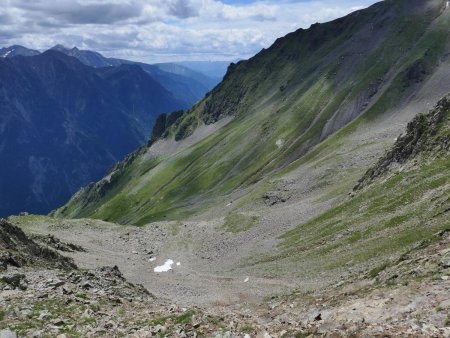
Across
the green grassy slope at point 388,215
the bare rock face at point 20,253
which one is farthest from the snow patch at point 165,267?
the bare rock face at point 20,253

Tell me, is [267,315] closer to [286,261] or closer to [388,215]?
[286,261]

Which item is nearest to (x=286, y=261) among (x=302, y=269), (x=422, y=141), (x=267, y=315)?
(x=302, y=269)

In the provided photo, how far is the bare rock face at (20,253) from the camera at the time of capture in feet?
136

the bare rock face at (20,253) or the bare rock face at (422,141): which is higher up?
the bare rock face at (422,141)

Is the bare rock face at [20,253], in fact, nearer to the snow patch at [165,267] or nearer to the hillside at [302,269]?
the hillside at [302,269]

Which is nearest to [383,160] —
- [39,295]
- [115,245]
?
[115,245]

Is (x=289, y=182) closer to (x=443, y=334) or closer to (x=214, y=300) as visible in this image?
(x=214, y=300)

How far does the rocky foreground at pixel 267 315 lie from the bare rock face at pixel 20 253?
4667mm

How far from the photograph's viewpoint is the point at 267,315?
3359 cm

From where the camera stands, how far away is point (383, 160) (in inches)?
3474

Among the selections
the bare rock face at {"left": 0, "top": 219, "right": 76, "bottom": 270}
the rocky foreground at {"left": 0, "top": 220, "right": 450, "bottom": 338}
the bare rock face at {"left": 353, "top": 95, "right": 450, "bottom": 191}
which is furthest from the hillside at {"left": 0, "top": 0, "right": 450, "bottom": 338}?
the bare rock face at {"left": 0, "top": 219, "right": 76, "bottom": 270}

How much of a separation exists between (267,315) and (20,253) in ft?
96.9

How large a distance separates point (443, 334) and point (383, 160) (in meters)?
74.2

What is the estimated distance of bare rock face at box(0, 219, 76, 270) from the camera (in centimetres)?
4156
